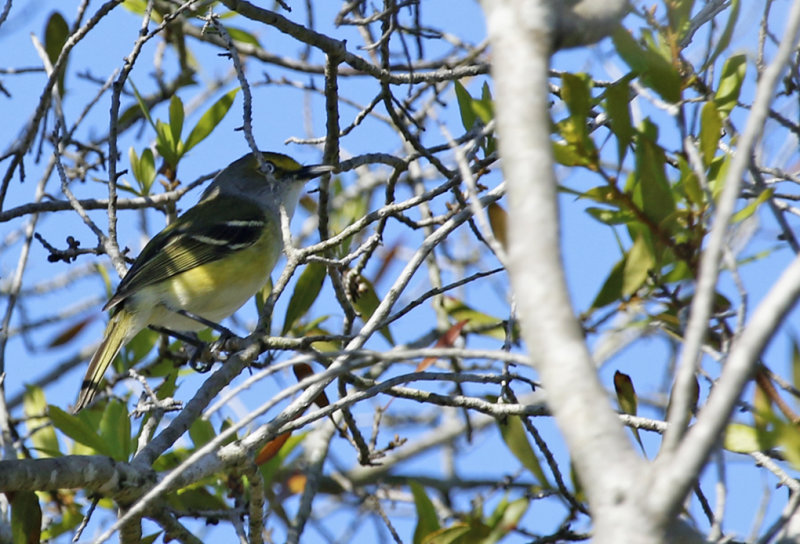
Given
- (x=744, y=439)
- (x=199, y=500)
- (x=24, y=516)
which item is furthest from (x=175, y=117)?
(x=744, y=439)

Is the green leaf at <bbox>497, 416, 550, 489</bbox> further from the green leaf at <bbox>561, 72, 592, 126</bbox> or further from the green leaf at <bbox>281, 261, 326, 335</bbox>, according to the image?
the green leaf at <bbox>561, 72, 592, 126</bbox>

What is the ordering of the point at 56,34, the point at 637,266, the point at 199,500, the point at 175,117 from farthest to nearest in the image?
the point at 56,34
the point at 175,117
the point at 199,500
the point at 637,266

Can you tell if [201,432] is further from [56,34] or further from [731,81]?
[731,81]

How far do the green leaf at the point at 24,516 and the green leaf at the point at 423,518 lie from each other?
1433mm

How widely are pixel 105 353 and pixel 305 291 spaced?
50.3 inches

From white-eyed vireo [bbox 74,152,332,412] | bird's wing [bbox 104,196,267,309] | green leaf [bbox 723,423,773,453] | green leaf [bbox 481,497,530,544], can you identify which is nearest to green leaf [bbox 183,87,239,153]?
white-eyed vireo [bbox 74,152,332,412]

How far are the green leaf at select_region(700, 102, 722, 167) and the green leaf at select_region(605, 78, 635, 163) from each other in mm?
182

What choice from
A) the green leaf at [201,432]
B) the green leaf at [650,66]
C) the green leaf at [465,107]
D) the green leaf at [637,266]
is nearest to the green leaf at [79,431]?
the green leaf at [201,432]

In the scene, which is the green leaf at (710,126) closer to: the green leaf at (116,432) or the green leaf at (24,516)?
the green leaf at (24,516)

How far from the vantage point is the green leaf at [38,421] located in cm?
474

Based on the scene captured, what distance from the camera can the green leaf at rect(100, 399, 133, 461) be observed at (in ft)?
12.8

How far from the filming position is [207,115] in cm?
498

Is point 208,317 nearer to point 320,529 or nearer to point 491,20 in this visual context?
point 320,529

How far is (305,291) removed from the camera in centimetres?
466
